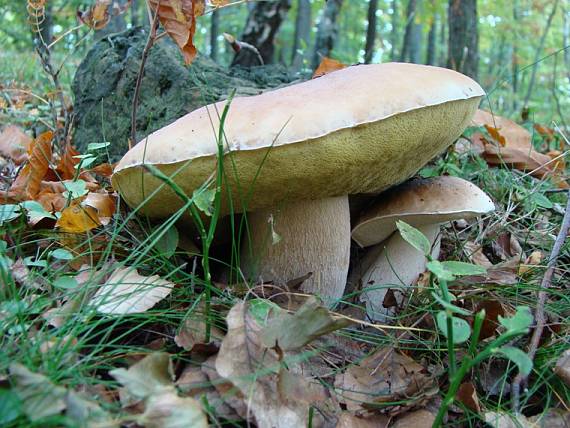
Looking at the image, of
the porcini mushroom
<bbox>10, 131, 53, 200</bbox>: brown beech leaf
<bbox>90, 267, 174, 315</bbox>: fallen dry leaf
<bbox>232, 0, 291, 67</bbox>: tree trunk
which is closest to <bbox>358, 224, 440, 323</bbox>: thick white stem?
the porcini mushroom

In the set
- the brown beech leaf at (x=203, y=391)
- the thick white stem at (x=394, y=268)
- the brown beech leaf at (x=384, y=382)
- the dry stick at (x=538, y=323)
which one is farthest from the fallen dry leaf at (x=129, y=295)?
the dry stick at (x=538, y=323)

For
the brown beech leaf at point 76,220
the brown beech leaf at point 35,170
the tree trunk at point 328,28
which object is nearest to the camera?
the brown beech leaf at point 76,220

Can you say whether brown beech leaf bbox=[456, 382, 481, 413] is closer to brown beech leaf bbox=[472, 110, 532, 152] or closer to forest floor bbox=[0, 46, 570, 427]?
forest floor bbox=[0, 46, 570, 427]

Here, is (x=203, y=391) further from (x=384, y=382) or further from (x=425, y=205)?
(x=425, y=205)

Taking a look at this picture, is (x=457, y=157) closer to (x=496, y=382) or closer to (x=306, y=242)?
(x=306, y=242)

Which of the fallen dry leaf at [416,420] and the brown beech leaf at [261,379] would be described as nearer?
the brown beech leaf at [261,379]

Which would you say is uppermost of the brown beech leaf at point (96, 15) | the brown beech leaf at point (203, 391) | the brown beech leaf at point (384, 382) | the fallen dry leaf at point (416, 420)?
the brown beech leaf at point (96, 15)

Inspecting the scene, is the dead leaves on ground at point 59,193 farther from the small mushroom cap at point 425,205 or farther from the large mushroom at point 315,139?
the small mushroom cap at point 425,205
